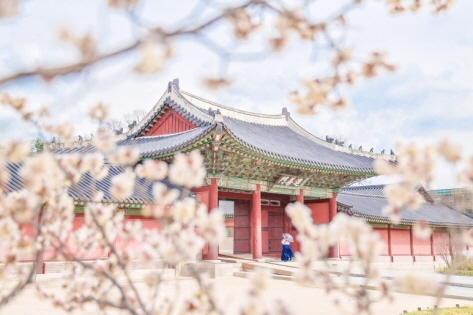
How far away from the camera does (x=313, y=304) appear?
30.6ft

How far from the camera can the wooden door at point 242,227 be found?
18234mm

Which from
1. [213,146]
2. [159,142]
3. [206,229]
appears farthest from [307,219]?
[159,142]

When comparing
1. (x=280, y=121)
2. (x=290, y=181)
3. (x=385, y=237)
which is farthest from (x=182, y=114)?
(x=385, y=237)

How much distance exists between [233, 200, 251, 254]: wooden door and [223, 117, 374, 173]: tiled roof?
2705mm

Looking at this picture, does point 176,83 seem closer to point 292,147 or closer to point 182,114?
point 182,114

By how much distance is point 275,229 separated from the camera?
63.4ft

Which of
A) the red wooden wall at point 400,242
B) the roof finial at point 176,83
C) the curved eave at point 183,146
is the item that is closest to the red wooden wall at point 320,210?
the red wooden wall at point 400,242

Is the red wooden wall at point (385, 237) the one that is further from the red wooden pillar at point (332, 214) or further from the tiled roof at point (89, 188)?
the tiled roof at point (89, 188)

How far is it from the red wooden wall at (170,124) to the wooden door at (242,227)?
3.77m

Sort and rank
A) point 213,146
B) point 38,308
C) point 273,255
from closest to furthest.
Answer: point 38,308
point 213,146
point 273,255

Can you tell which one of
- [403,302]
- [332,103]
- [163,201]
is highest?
[332,103]

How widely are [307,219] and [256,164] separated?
13495mm

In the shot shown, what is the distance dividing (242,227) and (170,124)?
5146 mm

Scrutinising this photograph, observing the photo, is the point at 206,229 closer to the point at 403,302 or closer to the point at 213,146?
the point at 403,302
